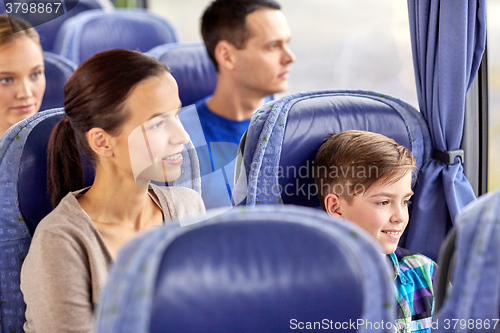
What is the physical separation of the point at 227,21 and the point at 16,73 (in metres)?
0.99

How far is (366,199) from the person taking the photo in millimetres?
1201

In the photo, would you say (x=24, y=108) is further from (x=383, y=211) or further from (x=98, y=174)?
(x=383, y=211)

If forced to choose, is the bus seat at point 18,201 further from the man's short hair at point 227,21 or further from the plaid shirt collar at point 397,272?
the man's short hair at point 227,21

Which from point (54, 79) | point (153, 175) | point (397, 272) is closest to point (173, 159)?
point (153, 175)

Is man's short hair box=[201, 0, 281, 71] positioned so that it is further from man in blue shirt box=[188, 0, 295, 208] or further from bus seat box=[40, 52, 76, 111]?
bus seat box=[40, 52, 76, 111]

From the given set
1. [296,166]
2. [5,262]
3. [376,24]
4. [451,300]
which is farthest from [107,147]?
[376,24]

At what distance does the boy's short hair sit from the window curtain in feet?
0.83

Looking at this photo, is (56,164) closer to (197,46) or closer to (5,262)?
(5,262)

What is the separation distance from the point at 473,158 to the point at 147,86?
116cm

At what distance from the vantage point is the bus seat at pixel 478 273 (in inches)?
21.6

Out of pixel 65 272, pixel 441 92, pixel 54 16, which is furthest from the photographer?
pixel 54 16

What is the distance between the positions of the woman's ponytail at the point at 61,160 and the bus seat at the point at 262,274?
630 millimetres

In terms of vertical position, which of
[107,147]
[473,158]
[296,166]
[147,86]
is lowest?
[473,158]

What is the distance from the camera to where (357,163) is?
3.94 ft
